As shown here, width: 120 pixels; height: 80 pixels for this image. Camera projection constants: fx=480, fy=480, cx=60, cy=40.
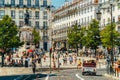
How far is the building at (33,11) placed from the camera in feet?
472

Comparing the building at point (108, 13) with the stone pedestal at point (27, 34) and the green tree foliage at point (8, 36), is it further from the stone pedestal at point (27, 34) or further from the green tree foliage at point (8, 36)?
the green tree foliage at point (8, 36)

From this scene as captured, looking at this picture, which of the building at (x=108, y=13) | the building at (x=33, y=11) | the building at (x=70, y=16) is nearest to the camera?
the building at (x=108, y=13)

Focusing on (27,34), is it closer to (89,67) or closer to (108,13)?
(108,13)

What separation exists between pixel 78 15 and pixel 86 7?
8398mm

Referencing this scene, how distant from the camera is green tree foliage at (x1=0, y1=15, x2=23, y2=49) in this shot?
74438 millimetres

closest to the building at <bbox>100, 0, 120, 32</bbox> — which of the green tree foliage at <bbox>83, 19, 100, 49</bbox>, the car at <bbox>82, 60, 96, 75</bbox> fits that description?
the green tree foliage at <bbox>83, 19, 100, 49</bbox>

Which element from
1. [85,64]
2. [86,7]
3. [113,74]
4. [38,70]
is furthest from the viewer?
[86,7]

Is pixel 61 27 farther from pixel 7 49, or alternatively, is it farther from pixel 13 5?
pixel 7 49

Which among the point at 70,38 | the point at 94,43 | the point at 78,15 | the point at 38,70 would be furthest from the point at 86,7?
the point at 38,70

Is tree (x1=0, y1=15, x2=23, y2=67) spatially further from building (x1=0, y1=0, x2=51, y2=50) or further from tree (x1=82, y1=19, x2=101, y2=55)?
building (x1=0, y1=0, x2=51, y2=50)

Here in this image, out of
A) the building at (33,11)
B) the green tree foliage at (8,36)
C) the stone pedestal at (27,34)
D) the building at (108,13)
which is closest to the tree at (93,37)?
the building at (108,13)

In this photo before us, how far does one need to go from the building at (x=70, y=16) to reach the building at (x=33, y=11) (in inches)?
260

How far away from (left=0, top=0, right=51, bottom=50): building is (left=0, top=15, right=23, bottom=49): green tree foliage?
2548 inches

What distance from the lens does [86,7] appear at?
129750 mm
